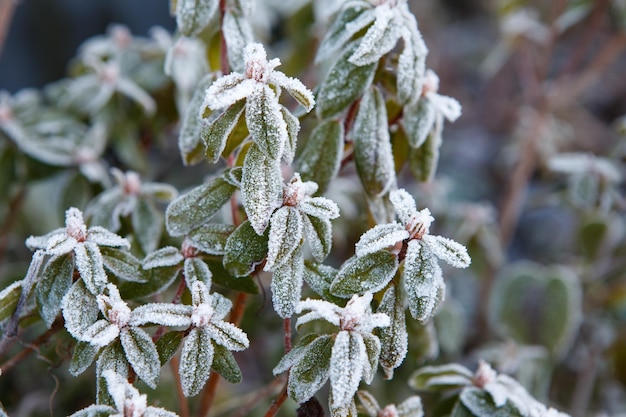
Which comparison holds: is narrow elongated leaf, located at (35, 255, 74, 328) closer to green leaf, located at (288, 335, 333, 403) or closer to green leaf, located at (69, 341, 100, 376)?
green leaf, located at (69, 341, 100, 376)

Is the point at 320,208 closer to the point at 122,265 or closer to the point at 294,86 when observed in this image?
the point at 294,86

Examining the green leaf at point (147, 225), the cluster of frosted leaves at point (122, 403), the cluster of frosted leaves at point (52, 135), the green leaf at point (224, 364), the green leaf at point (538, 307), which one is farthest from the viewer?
the green leaf at point (538, 307)

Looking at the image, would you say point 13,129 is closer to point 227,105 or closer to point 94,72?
point 94,72

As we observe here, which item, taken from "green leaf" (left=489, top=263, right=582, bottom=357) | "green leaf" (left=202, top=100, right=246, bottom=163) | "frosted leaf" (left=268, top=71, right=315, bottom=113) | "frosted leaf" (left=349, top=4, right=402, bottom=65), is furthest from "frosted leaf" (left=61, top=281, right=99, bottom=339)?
"green leaf" (left=489, top=263, right=582, bottom=357)

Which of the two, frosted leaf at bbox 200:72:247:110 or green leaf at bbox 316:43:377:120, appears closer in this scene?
frosted leaf at bbox 200:72:247:110

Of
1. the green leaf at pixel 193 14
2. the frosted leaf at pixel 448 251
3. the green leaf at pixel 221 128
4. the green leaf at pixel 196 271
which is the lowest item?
the green leaf at pixel 196 271

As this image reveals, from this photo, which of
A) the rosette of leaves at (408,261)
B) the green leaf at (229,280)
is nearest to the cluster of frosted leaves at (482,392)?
the rosette of leaves at (408,261)

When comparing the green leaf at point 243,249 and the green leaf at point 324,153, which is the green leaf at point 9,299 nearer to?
the green leaf at point 243,249

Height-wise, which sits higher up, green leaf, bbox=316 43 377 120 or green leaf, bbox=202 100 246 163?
green leaf, bbox=316 43 377 120
